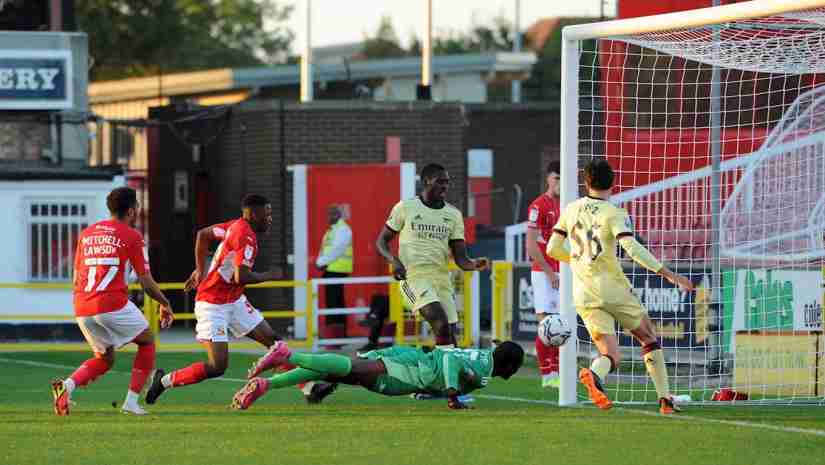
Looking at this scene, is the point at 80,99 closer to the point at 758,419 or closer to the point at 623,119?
the point at 623,119

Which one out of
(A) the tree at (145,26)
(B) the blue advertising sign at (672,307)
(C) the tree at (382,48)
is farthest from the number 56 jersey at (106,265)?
(C) the tree at (382,48)

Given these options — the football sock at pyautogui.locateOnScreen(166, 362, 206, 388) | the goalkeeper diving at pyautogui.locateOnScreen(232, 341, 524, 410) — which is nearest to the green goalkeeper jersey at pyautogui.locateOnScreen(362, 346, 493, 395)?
the goalkeeper diving at pyautogui.locateOnScreen(232, 341, 524, 410)

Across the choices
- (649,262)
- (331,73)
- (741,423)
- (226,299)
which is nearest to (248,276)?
(226,299)

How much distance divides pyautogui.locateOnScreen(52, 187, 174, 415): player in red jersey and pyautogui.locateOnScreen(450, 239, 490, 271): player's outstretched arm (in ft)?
8.60

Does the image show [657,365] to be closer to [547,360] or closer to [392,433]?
[392,433]

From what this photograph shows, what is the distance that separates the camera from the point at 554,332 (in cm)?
1262

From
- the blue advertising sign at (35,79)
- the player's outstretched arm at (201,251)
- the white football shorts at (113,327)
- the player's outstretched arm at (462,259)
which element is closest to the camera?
the white football shorts at (113,327)

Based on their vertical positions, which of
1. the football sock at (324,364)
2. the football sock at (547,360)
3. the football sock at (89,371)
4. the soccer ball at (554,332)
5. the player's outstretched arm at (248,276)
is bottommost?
the football sock at (547,360)

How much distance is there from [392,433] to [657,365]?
243 centimetres

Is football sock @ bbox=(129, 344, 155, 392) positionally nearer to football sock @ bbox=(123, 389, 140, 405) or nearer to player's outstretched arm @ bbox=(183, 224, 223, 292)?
football sock @ bbox=(123, 389, 140, 405)

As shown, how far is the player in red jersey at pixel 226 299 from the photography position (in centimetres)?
1264

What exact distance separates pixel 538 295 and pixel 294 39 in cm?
6181

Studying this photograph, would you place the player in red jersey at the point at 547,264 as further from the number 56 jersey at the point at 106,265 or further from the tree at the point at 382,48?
the tree at the point at 382,48

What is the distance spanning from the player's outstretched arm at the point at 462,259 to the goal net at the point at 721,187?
813mm
